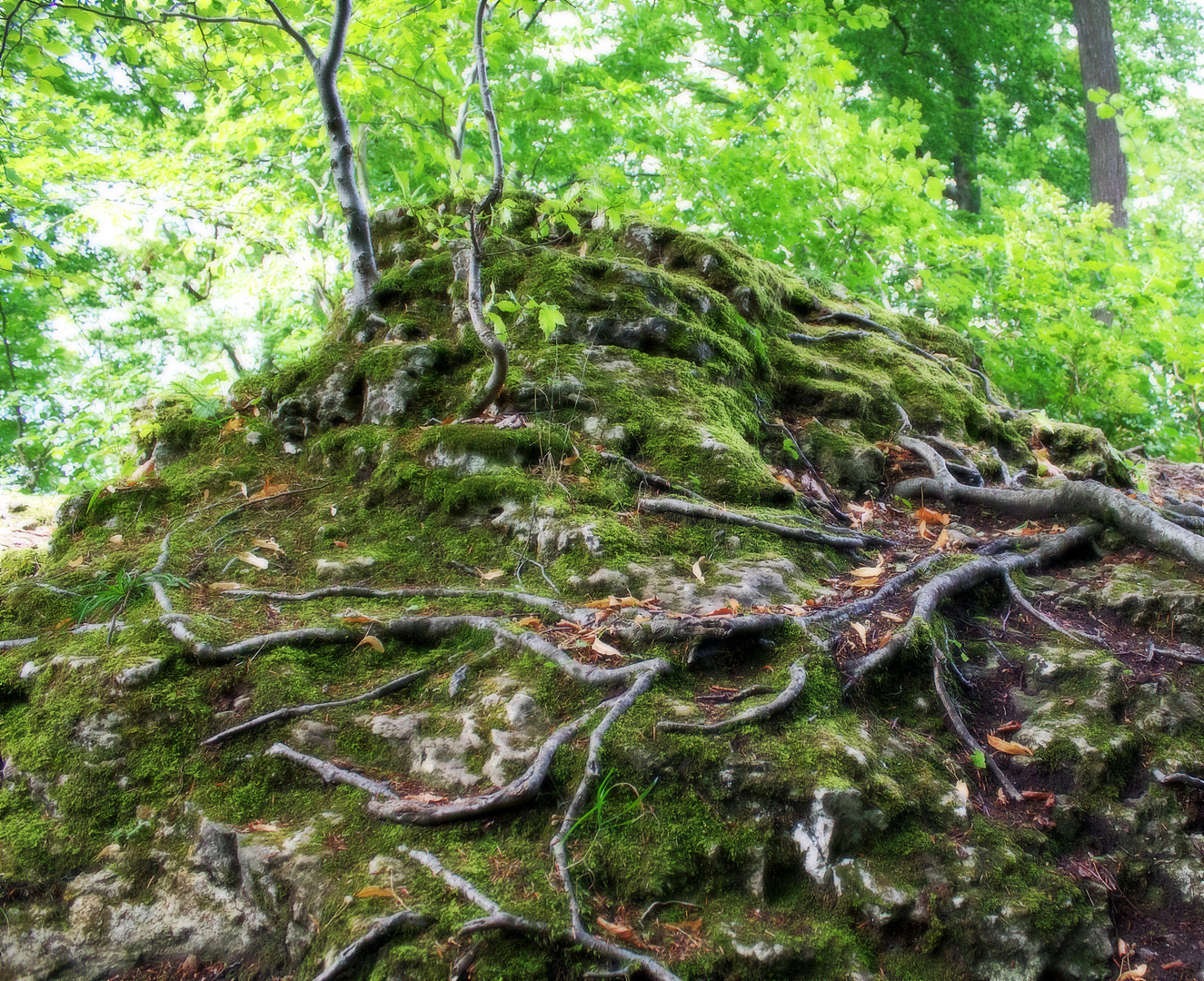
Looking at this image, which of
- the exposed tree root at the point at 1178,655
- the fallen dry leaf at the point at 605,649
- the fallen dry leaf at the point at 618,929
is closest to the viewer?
the fallen dry leaf at the point at 618,929

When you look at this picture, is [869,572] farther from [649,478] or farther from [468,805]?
[468,805]

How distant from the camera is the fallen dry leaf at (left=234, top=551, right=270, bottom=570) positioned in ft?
11.6

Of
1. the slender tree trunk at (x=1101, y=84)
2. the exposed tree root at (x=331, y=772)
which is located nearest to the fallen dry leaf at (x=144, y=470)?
the exposed tree root at (x=331, y=772)

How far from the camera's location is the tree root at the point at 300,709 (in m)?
2.54

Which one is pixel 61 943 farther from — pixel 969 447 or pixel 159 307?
pixel 159 307

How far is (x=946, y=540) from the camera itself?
388 cm

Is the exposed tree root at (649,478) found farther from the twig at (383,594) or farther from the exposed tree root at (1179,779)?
the exposed tree root at (1179,779)

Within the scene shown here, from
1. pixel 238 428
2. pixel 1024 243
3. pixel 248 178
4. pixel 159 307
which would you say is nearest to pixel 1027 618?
pixel 238 428

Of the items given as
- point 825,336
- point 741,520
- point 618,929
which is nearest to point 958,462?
point 825,336

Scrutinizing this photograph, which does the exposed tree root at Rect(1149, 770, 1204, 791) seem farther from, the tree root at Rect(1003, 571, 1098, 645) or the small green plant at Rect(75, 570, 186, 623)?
the small green plant at Rect(75, 570, 186, 623)

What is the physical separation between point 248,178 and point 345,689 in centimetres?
1050

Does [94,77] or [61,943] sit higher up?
[94,77]

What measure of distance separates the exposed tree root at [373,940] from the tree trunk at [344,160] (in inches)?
170

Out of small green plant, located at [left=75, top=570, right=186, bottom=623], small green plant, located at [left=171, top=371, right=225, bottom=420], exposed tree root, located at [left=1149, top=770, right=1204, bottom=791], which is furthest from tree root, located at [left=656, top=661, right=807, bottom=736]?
small green plant, located at [left=171, top=371, right=225, bottom=420]
